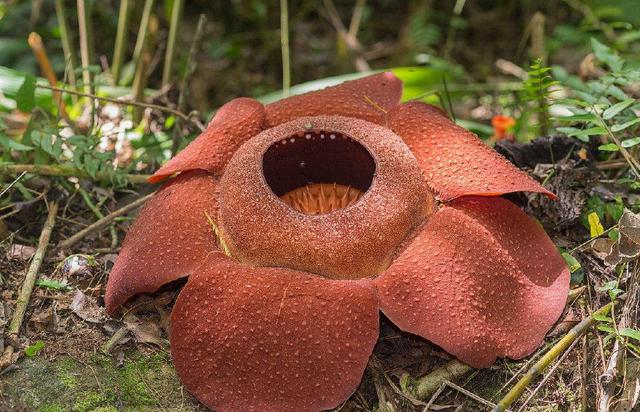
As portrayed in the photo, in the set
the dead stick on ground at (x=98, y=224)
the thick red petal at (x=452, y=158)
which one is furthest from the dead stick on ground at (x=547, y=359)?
the dead stick on ground at (x=98, y=224)

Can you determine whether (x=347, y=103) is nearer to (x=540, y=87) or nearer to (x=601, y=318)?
(x=540, y=87)

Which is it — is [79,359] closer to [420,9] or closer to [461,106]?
[461,106]

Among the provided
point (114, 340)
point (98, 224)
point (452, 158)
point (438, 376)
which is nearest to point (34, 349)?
point (114, 340)

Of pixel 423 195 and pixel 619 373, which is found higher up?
pixel 423 195

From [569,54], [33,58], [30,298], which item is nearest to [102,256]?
[30,298]

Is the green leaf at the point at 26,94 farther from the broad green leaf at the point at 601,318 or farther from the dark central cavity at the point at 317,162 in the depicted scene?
the broad green leaf at the point at 601,318

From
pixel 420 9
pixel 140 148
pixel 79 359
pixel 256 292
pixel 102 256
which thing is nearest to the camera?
pixel 256 292
